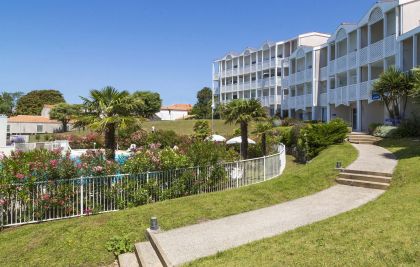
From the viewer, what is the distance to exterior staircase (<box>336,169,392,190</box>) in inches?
500

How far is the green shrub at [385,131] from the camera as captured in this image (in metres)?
23.2

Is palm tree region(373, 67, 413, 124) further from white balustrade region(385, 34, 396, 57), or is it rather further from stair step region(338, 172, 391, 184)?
stair step region(338, 172, 391, 184)

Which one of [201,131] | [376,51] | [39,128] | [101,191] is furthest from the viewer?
[39,128]

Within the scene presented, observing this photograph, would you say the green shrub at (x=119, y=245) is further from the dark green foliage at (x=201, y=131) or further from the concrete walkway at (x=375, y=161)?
the dark green foliage at (x=201, y=131)

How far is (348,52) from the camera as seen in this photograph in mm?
32656

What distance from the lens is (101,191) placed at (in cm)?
1169

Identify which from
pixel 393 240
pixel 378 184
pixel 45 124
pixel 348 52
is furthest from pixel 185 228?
pixel 45 124

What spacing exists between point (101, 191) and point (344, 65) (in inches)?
1077

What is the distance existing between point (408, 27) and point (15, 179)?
24714 millimetres

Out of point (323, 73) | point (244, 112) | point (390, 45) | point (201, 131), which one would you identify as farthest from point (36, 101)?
point (390, 45)

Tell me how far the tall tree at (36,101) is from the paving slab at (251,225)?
93.1 metres

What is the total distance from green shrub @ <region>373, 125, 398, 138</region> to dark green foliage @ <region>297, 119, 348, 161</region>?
2550mm

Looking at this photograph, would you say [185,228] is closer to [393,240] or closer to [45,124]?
[393,240]

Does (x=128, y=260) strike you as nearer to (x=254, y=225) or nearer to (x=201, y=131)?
(x=254, y=225)
